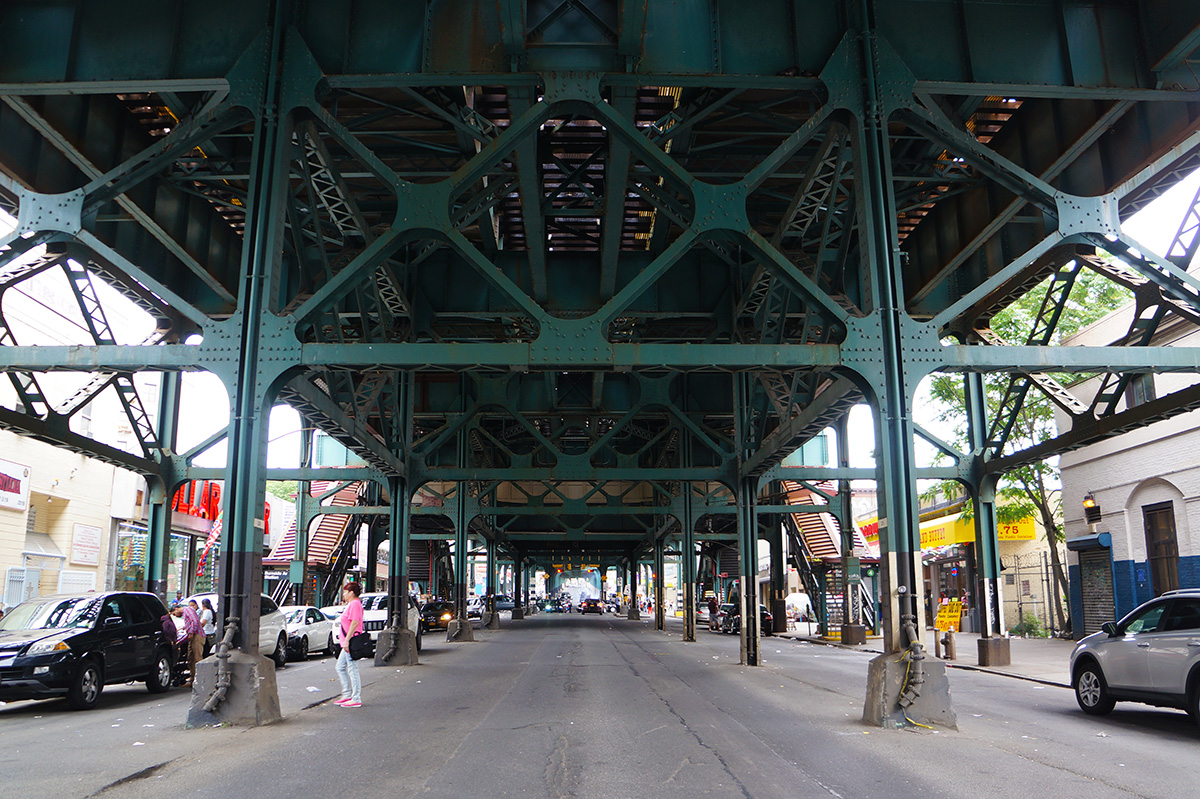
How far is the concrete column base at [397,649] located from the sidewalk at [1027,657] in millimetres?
12426

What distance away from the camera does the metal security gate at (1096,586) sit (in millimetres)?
29281

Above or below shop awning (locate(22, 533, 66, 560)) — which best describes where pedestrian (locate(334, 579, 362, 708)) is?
below

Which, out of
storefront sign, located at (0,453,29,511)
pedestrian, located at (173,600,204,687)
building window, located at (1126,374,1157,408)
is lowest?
pedestrian, located at (173,600,204,687)

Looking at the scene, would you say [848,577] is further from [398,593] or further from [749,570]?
[398,593]

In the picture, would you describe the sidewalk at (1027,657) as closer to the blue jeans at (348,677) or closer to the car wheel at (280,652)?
the blue jeans at (348,677)

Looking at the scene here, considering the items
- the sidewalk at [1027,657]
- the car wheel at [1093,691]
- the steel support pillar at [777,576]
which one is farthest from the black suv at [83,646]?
the steel support pillar at [777,576]

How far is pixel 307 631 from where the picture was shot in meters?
26.5

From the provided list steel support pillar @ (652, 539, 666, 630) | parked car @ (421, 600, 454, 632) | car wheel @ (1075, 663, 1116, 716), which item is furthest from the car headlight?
steel support pillar @ (652, 539, 666, 630)

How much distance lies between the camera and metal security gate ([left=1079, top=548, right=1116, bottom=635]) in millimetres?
29281

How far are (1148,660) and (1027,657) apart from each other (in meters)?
13.6

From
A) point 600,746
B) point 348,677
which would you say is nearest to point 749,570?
point 348,677

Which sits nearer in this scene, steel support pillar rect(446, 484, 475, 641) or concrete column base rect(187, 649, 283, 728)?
concrete column base rect(187, 649, 283, 728)

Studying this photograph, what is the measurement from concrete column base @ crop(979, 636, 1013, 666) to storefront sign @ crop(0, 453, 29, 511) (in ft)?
92.5

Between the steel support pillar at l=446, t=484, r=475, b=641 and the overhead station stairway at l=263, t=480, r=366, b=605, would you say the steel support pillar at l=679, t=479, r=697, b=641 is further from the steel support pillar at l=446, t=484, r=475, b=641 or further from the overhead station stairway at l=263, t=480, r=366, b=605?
the overhead station stairway at l=263, t=480, r=366, b=605
